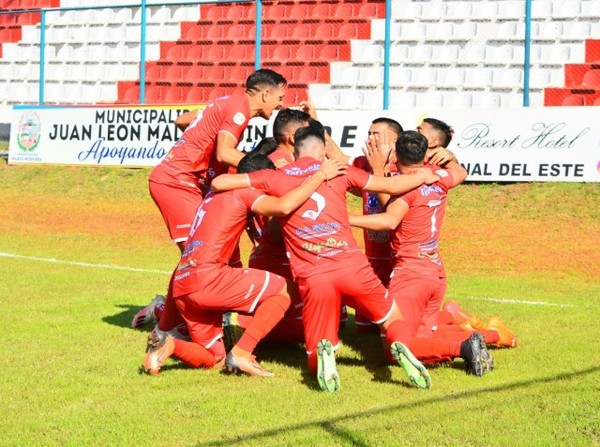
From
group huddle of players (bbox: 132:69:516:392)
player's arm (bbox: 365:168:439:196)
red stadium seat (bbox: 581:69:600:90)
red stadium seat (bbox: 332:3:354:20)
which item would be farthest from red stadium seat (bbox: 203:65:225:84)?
player's arm (bbox: 365:168:439:196)

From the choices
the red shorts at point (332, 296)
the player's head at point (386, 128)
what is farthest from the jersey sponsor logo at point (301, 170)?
the player's head at point (386, 128)

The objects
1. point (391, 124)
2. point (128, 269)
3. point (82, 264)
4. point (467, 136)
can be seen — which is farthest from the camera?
point (467, 136)

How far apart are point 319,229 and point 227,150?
4.82 ft

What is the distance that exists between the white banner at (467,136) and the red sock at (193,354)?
36.1 feet

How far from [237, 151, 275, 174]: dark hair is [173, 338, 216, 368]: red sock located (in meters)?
1.29

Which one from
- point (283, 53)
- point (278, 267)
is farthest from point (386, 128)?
point (283, 53)

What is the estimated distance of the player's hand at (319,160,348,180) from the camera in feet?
22.8

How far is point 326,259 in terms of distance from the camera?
6.91m

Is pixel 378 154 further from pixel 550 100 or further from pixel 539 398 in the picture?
pixel 550 100

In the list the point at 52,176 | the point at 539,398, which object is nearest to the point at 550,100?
the point at 52,176

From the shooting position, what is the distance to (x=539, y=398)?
20.7 ft

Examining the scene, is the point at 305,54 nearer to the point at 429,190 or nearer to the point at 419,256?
the point at 429,190

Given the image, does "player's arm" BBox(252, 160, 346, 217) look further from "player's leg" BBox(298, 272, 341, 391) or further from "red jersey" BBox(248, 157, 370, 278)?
"player's leg" BBox(298, 272, 341, 391)

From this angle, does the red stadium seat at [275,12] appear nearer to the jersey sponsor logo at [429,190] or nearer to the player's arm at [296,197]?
the jersey sponsor logo at [429,190]
